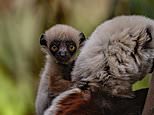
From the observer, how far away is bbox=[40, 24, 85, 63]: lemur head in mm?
1693

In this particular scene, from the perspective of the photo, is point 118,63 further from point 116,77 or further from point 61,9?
point 61,9

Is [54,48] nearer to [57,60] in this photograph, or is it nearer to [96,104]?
[57,60]

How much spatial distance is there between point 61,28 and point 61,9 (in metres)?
0.56

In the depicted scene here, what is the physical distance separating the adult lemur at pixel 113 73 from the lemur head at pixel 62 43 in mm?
301

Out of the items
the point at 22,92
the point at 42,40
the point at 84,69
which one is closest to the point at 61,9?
the point at 22,92

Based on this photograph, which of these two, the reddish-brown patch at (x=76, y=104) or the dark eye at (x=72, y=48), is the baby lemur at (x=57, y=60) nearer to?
the dark eye at (x=72, y=48)

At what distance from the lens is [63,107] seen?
1.37 metres

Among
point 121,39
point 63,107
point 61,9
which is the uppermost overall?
point 61,9

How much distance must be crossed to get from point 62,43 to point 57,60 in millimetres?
50

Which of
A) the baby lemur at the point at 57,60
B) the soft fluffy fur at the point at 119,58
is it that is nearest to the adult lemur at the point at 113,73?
the soft fluffy fur at the point at 119,58

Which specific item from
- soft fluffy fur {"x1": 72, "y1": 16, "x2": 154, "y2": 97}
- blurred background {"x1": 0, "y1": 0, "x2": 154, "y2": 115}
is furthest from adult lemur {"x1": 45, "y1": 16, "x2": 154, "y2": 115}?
blurred background {"x1": 0, "y1": 0, "x2": 154, "y2": 115}

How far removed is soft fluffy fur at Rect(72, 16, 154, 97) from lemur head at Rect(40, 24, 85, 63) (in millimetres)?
289

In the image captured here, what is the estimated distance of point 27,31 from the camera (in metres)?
2.27

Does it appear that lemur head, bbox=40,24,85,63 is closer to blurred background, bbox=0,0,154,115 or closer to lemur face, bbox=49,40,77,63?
lemur face, bbox=49,40,77,63
